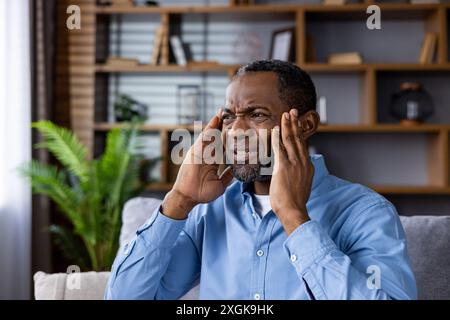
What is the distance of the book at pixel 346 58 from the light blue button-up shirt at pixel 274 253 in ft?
7.70

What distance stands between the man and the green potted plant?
6.36 feet

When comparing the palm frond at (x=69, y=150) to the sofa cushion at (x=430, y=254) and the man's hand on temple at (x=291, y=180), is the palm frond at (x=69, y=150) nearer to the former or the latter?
the sofa cushion at (x=430, y=254)

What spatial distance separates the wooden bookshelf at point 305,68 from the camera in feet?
11.2

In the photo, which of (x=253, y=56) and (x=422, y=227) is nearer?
(x=422, y=227)

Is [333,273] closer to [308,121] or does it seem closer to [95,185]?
[308,121]

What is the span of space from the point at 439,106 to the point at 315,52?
2.59ft

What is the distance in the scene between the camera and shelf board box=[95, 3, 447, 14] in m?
3.40

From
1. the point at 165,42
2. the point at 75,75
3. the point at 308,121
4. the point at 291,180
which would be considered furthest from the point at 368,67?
the point at 291,180

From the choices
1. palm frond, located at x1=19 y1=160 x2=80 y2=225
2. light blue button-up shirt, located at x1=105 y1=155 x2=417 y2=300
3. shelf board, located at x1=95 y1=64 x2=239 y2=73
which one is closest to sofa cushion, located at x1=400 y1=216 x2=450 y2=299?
light blue button-up shirt, located at x1=105 y1=155 x2=417 y2=300

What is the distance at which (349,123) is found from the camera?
3.67m

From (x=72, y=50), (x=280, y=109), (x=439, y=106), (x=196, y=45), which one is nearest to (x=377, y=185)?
(x=439, y=106)

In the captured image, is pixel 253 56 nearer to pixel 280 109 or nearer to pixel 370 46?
pixel 370 46

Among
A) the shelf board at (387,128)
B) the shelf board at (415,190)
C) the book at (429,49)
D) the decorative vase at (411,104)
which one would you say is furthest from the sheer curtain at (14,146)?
the book at (429,49)

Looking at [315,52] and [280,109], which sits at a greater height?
[315,52]
